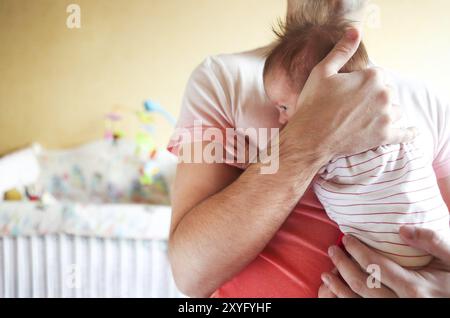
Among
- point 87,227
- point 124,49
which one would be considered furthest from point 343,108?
point 87,227

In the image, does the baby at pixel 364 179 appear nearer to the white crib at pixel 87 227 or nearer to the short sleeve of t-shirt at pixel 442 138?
the short sleeve of t-shirt at pixel 442 138

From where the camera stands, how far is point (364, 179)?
49cm

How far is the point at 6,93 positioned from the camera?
2.21 ft

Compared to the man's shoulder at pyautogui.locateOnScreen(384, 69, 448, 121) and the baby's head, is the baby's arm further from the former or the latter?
the baby's head

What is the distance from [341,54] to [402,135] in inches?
5.5

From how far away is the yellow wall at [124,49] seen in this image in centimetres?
59

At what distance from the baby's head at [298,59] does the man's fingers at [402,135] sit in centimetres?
11

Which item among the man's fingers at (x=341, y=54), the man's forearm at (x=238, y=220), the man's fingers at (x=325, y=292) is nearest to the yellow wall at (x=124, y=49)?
the man's fingers at (x=341, y=54)

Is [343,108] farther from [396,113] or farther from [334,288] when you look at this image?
[334,288]

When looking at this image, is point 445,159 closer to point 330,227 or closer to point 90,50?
point 330,227

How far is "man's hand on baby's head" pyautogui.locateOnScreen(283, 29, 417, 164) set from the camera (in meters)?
0.46

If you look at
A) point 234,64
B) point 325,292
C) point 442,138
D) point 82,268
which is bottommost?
point 82,268

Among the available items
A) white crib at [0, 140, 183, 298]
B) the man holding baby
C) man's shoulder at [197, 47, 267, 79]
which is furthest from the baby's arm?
white crib at [0, 140, 183, 298]

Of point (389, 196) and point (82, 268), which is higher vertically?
point (389, 196)
